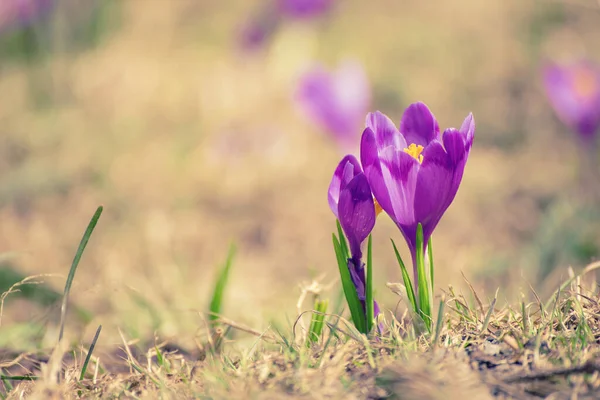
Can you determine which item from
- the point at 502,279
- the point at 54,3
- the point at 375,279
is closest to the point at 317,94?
the point at 375,279

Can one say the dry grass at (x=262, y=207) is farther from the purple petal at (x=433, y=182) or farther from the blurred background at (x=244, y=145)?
the purple petal at (x=433, y=182)

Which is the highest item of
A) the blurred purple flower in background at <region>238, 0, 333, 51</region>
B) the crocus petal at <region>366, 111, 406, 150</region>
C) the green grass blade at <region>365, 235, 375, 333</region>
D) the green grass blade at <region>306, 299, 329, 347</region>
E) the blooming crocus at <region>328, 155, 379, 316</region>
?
the blurred purple flower in background at <region>238, 0, 333, 51</region>

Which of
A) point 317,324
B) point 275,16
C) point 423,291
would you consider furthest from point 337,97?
point 423,291

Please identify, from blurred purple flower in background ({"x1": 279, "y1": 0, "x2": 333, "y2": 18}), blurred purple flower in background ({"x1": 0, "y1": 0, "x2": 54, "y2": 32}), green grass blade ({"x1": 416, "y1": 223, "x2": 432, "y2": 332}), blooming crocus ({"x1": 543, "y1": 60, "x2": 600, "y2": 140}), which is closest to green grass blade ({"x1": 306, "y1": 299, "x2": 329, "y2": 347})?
green grass blade ({"x1": 416, "y1": 223, "x2": 432, "y2": 332})

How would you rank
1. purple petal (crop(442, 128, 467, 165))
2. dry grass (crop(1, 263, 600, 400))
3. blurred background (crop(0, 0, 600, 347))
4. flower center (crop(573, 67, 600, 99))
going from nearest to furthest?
dry grass (crop(1, 263, 600, 400))
purple petal (crop(442, 128, 467, 165))
blurred background (crop(0, 0, 600, 347))
flower center (crop(573, 67, 600, 99))

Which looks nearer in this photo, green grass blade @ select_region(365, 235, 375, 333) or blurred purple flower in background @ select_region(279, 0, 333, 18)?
green grass blade @ select_region(365, 235, 375, 333)

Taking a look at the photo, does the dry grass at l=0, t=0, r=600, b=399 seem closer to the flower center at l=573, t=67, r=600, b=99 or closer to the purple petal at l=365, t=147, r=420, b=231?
the purple petal at l=365, t=147, r=420, b=231

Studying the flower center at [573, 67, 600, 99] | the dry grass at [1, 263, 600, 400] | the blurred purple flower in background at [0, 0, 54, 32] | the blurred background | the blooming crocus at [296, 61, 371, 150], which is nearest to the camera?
the dry grass at [1, 263, 600, 400]
